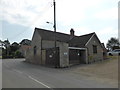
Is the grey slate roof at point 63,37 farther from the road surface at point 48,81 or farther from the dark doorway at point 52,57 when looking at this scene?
the road surface at point 48,81

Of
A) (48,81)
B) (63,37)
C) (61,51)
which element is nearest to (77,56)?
(61,51)

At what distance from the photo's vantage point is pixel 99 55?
105 ft

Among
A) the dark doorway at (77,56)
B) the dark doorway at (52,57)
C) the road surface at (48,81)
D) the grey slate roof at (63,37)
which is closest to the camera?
the road surface at (48,81)

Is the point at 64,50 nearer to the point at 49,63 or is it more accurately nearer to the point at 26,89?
the point at 49,63

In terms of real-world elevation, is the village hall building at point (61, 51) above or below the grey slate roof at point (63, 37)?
below

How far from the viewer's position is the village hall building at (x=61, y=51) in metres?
23.3

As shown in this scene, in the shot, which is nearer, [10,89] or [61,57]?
[10,89]

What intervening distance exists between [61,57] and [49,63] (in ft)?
12.9

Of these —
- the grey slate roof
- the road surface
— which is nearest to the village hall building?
the grey slate roof

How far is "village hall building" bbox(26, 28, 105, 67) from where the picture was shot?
23.3 metres

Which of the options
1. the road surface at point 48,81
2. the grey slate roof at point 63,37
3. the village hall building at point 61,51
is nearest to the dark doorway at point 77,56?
the village hall building at point 61,51

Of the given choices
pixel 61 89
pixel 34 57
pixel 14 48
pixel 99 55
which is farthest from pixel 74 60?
pixel 14 48

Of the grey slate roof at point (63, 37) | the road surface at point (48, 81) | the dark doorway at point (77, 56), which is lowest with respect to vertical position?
the road surface at point (48, 81)

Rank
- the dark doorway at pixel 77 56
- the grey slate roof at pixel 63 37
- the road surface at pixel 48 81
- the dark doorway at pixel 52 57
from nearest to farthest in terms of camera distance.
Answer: the road surface at pixel 48 81
the dark doorway at pixel 52 57
the dark doorway at pixel 77 56
the grey slate roof at pixel 63 37
